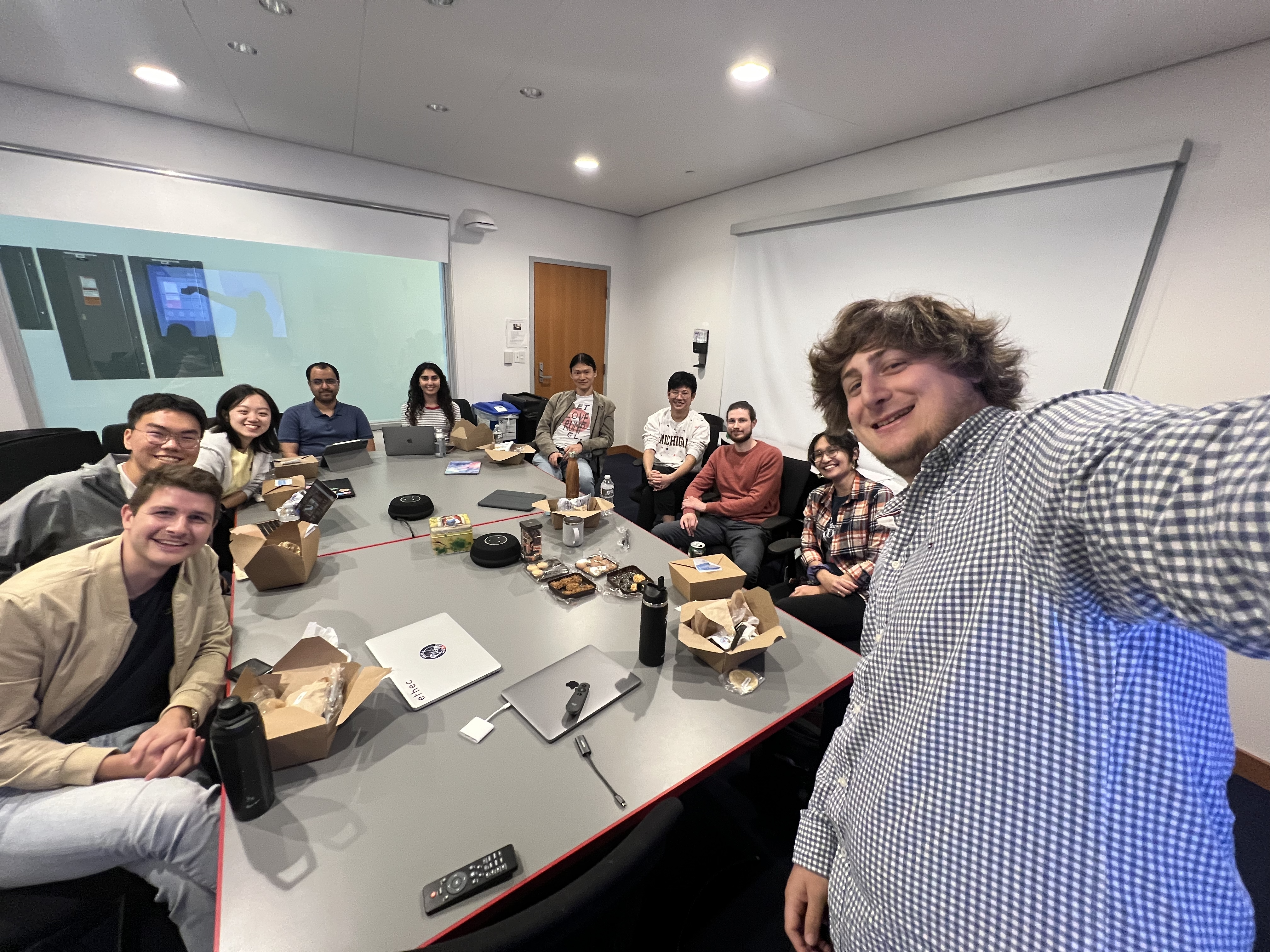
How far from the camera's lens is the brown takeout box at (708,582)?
4.94 ft

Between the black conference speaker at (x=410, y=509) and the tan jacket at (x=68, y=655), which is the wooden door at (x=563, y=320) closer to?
the black conference speaker at (x=410, y=509)

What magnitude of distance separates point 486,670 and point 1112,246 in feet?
10.6

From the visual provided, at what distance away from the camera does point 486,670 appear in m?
1.22

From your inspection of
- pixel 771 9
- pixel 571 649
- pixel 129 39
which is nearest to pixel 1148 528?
pixel 571 649

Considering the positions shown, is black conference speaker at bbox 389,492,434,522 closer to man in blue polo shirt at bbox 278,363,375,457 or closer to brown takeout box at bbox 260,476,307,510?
brown takeout box at bbox 260,476,307,510

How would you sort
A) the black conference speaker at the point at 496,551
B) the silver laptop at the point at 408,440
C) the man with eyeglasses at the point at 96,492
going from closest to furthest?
the man with eyeglasses at the point at 96,492 → the black conference speaker at the point at 496,551 → the silver laptop at the point at 408,440

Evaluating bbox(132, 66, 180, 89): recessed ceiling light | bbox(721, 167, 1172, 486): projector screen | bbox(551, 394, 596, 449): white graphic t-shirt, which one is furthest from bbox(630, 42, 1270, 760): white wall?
bbox(132, 66, 180, 89): recessed ceiling light

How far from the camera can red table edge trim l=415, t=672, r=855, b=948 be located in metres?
0.73

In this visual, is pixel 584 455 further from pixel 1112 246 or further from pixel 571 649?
pixel 1112 246

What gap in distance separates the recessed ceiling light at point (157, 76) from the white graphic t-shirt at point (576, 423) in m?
2.88

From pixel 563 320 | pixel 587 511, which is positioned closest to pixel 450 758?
pixel 587 511

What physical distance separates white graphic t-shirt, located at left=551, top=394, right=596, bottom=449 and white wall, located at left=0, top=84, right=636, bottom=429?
1616 mm

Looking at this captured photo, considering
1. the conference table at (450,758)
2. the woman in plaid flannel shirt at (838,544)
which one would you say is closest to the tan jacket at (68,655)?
the conference table at (450,758)

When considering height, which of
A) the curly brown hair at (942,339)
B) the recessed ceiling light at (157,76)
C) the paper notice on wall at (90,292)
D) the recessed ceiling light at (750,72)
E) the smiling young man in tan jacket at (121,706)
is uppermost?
the recessed ceiling light at (157,76)
